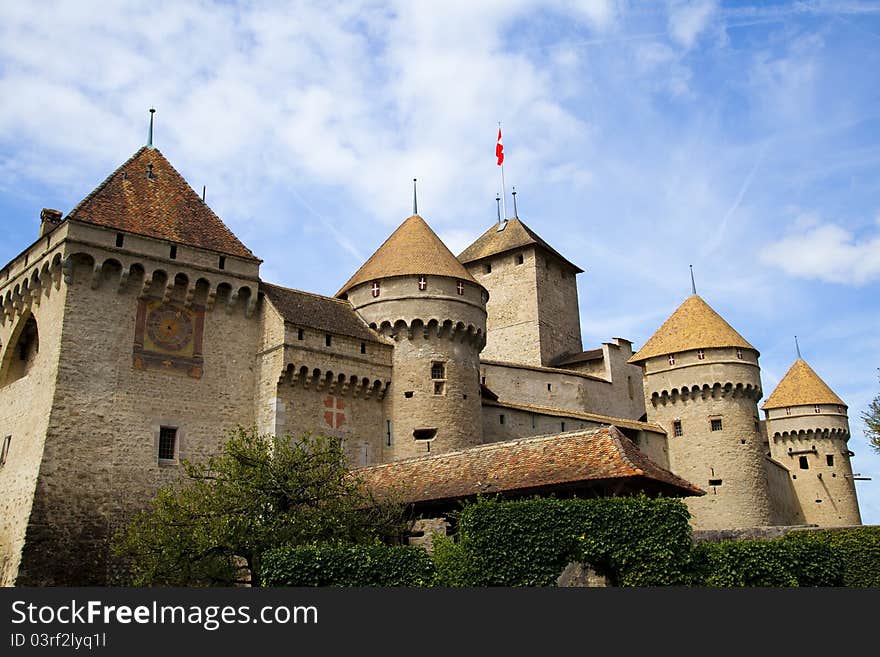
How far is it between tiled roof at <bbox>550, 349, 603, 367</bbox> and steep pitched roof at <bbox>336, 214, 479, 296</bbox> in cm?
1683

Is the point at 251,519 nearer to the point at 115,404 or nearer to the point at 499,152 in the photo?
the point at 115,404

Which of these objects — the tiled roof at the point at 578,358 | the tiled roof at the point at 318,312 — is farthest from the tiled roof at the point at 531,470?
the tiled roof at the point at 578,358

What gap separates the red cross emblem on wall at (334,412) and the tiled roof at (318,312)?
82.8 inches

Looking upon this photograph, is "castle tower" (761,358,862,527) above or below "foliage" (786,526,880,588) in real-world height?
above

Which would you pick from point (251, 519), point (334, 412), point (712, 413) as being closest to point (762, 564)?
point (251, 519)

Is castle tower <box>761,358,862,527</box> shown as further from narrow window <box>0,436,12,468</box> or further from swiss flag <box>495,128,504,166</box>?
narrow window <box>0,436,12,468</box>

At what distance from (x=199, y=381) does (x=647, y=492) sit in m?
12.9

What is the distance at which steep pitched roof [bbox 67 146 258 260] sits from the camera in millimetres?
26281

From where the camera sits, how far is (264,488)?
20562 mm

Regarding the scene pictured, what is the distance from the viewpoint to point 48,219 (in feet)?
90.9

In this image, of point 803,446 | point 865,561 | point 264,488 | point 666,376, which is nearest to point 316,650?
point 264,488

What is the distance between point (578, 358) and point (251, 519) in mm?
30613

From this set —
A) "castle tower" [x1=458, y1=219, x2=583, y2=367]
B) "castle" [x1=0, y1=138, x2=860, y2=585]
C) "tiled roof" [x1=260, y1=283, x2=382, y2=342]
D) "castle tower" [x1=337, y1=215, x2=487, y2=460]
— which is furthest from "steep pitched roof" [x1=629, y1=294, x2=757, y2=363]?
"tiled roof" [x1=260, y1=283, x2=382, y2=342]

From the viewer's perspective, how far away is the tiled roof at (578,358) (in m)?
47.8
